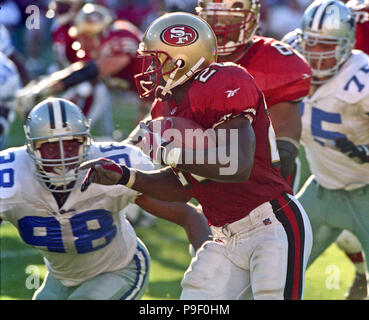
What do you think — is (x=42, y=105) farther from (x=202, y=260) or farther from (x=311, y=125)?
(x=311, y=125)

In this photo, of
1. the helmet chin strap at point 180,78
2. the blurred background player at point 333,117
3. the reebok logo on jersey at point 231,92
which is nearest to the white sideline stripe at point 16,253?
the blurred background player at point 333,117

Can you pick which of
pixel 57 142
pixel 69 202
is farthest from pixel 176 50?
pixel 69 202

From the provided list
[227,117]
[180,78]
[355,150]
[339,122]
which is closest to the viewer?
[227,117]

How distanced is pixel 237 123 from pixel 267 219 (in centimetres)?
45

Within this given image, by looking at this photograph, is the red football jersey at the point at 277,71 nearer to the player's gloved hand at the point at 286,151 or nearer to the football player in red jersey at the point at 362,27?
the player's gloved hand at the point at 286,151

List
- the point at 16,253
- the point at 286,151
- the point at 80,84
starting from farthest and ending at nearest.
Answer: the point at 80,84
the point at 16,253
the point at 286,151

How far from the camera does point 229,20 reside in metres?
4.50

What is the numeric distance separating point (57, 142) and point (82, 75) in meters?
3.52

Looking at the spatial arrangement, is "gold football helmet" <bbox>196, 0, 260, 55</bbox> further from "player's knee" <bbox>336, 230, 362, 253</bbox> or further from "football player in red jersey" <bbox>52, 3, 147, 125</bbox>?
"football player in red jersey" <bbox>52, 3, 147, 125</bbox>

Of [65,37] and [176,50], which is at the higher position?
[176,50]

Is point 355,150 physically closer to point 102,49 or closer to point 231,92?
point 231,92

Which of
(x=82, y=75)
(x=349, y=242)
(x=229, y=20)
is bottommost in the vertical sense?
(x=349, y=242)
